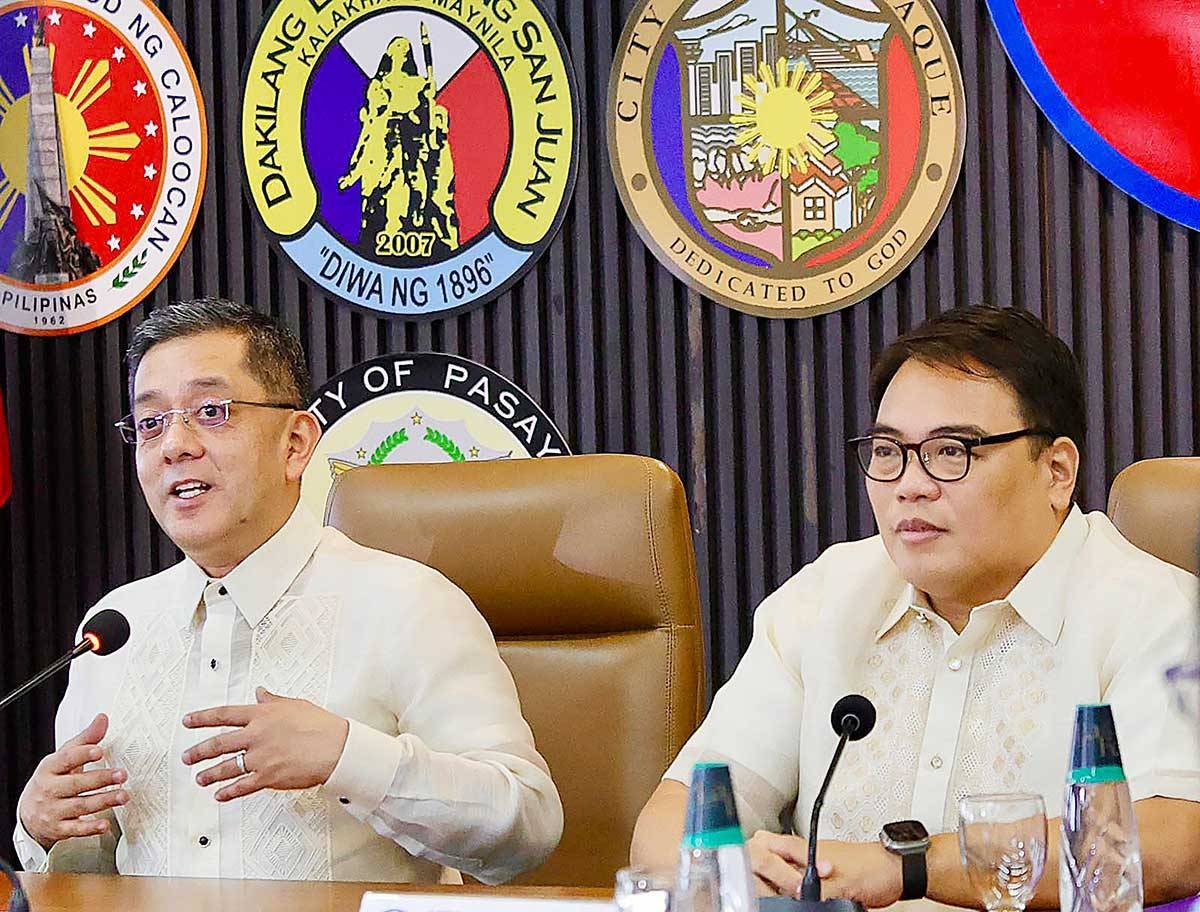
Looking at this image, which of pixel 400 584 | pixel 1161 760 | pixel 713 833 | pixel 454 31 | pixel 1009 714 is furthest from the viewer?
pixel 454 31

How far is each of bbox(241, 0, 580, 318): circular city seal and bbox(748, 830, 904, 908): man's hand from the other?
1.78 metres

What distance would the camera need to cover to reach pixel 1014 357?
6.56 ft

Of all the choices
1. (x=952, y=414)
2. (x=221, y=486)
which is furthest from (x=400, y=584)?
(x=952, y=414)

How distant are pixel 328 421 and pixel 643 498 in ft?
3.96

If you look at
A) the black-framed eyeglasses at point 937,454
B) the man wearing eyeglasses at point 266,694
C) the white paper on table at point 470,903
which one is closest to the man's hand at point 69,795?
the man wearing eyeglasses at point 266,694

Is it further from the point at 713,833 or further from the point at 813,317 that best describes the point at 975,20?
the point at 713,833

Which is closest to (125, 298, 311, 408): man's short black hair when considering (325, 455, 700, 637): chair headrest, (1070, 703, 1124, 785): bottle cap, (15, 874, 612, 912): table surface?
(325, 455, 700, 637): chair headrest

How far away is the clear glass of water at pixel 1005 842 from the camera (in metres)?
1.40

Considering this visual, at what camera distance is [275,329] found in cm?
235

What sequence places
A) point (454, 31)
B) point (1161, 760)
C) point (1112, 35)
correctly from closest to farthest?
point (1161, 760) < point (1112, 35) < point (454, 31)

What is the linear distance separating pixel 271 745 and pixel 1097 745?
3.07 feet

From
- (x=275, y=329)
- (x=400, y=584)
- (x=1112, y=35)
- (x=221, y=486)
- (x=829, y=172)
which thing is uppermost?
(x=1112, y=35)

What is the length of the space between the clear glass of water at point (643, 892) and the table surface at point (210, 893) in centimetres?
36

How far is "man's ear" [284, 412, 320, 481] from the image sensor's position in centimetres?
230
